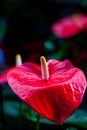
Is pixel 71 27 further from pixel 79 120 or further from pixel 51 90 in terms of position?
pixel 51 90

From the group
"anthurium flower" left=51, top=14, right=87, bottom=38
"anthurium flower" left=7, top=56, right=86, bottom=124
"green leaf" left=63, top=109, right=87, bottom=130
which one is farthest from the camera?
"anthurium flower" left=51, top=14, right=87, bottom=38

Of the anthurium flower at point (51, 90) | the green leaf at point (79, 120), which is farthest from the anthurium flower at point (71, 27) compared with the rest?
the anthurium flower at point (51, 90)

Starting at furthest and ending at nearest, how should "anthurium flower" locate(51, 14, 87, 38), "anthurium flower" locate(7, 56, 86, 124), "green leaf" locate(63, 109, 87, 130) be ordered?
"anthurium flower" locate(51, 14, 87, 38), "green leaf" locate(63, 109, 87, 130), "anthurium flower" locate(7, 56, 86, 124)

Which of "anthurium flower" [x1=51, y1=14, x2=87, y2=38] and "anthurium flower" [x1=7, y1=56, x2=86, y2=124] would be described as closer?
"anthurium flower" [x1=7, y1=56, x2=86, y2=124]

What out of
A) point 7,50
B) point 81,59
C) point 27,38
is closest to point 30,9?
point 27,38

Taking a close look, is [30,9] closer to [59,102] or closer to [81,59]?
[81,59]

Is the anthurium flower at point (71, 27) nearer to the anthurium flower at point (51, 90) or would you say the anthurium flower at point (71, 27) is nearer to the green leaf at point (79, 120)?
the green leaf at point (79, 120)

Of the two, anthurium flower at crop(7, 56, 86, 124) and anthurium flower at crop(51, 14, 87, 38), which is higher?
A: anthurium flower at crop(51, 14, 87, 38)

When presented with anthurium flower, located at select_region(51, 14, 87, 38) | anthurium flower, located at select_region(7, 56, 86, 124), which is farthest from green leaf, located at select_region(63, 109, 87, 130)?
anthurium flower, located at select_region(51, 14, 87, 38)

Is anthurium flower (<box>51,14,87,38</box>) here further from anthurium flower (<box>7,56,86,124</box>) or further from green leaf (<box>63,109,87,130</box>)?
anthurium flower (<box>7,56,86,124</box>)
